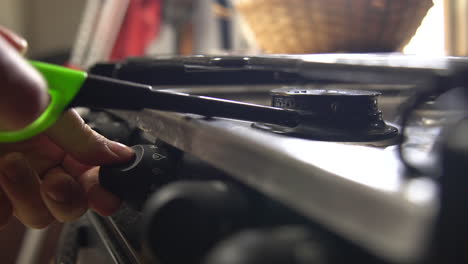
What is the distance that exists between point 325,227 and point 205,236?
61mm

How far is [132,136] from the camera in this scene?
50 centimetres

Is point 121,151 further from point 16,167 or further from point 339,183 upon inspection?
point 339,183

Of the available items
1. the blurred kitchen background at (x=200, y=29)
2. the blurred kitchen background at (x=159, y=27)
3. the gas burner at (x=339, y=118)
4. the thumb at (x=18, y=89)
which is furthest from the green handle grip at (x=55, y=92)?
the blurred kitchen background at (x=159, y=27)

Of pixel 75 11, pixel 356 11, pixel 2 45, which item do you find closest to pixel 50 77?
pixel 2 45

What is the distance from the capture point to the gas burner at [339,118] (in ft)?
1.08

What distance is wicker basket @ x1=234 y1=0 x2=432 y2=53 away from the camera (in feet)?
2.36

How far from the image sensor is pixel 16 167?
0.46 meters

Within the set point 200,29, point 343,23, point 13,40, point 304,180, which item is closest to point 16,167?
point 13,40

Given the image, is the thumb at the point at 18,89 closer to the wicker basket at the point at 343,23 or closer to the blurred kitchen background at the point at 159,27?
the wicker basket at the point at 343,23

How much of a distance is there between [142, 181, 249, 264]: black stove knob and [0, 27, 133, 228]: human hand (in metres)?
0.15

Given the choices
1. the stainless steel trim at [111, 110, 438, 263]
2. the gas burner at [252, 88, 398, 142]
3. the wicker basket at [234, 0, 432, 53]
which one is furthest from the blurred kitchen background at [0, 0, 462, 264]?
the stainless steel trim at [111, 110, 438, 263]

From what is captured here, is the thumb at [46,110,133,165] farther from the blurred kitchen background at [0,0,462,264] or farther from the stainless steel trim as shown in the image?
the blurred kitchen background at [0,0,462,264]

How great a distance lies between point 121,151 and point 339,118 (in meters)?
0.18

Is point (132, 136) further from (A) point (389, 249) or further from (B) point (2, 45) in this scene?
(A) point (389, 249)
